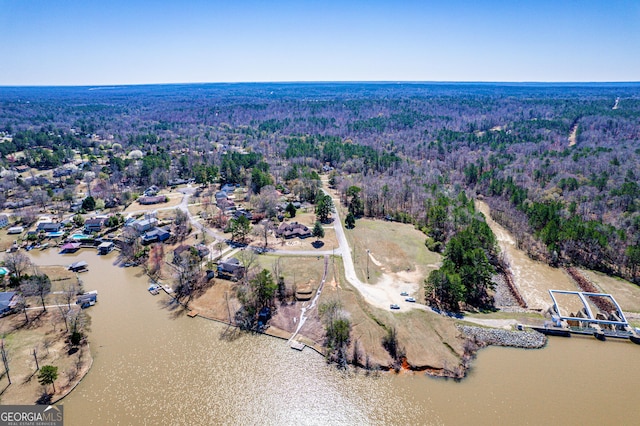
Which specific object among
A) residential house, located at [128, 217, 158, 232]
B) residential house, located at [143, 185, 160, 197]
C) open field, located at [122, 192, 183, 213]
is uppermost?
residential house, located at [143, 185, 160, 197]

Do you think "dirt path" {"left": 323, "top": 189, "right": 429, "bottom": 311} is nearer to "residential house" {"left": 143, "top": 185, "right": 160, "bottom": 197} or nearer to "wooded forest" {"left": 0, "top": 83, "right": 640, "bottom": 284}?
"wooded forest" {"left": 0, "top": 83, "right": 640, "bottom": 284}

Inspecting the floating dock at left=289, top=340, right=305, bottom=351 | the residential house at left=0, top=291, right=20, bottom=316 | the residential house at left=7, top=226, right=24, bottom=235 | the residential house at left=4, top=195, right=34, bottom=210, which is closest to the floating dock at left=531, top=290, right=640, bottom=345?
the floating dock at left=289, top=340, right=305, bottom=351

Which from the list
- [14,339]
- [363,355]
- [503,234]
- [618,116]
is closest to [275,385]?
[363,355]

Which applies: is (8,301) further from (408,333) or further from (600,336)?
(600,336)

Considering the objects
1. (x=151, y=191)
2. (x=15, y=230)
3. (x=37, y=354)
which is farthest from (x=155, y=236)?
(x=151, y=191)

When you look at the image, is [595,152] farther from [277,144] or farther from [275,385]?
[275,385]
